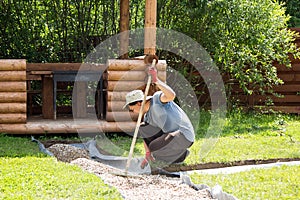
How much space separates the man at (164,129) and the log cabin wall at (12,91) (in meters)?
2.23

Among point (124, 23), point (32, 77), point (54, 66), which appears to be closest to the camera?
point (54, 66)

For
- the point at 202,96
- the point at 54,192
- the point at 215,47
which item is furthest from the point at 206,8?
the point at 54,192

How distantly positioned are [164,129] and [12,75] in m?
2.77

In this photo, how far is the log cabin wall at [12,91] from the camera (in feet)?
26.2

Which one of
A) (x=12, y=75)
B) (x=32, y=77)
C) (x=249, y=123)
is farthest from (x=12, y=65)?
(x=249, y=123)

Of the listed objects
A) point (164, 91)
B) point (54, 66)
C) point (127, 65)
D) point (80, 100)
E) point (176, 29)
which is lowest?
point (80, 100)

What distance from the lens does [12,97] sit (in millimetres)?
8008

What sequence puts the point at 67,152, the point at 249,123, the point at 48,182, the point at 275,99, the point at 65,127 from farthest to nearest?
the point at 275,99 < the point at 249,123 < the point at 65,127 < the point at 67,152 < the point at 48,182

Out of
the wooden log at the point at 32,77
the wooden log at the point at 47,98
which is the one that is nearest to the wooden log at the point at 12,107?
the wooden log at the point at 32,77

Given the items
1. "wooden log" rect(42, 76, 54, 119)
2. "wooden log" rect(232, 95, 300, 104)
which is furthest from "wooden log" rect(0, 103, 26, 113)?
"wooden log" rect(232, 95, 300, 104)

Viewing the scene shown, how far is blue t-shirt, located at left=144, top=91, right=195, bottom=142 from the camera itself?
6336 mm

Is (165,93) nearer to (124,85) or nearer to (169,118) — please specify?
(169,118)

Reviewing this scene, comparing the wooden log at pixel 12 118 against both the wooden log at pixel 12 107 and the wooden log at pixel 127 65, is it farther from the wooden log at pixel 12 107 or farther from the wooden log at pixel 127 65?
the wooden log at pixel 127 65

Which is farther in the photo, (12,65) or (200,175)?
(12,65)
